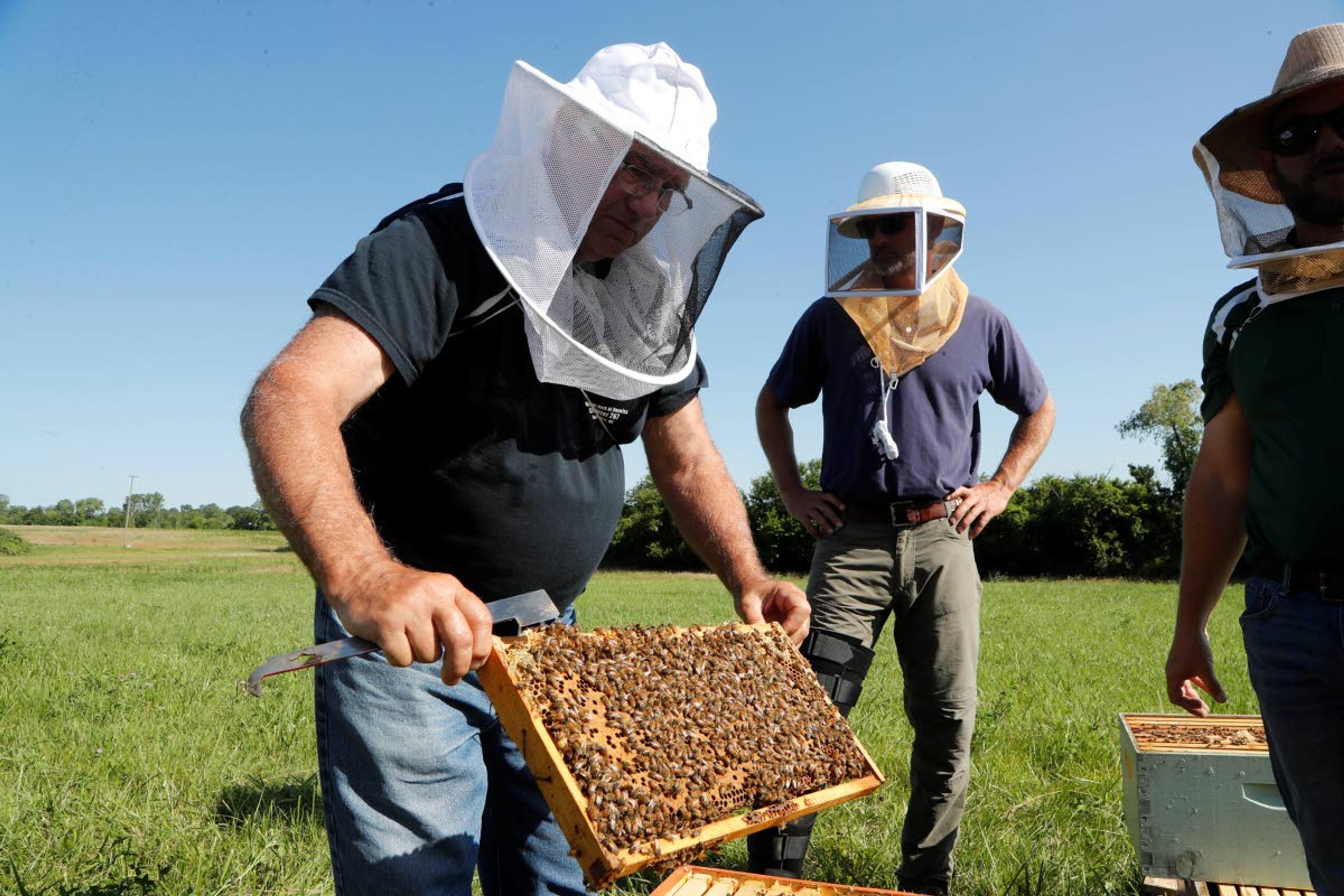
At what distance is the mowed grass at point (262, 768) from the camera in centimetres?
419

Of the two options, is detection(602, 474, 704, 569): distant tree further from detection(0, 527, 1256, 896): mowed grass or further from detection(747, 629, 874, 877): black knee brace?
detection(747, 629, 874, 877): black knee brace

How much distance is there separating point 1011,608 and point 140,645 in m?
16.2

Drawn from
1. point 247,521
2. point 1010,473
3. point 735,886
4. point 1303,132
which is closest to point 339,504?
point 735,886

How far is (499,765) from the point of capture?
2955mm

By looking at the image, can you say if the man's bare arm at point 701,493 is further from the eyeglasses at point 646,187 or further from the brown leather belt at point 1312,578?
the brown leather belt at point 1312,578

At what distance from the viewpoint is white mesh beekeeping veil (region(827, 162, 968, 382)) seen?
189 inches

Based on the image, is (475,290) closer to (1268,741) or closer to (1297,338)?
(1297,338)

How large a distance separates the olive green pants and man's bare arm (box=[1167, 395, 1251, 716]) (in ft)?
4.13

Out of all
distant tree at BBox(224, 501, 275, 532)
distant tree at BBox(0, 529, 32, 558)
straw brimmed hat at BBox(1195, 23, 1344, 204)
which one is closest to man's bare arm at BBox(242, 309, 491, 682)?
straw brimmed hat at BBox(1195, 23, 1344, 204)

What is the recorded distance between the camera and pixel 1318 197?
9.09ft

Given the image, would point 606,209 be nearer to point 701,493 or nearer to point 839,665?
point 701,493

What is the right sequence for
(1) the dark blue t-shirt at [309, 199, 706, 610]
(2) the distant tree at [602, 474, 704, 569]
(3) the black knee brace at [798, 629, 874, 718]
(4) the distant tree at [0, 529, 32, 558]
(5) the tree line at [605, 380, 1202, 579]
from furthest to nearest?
(4) the distant tree at [0, 529, 32, 558], (2) the distant tree at [602, 474, 704, 569], (5) the tree line at [605, 380, 1202, 579], (3) the black knee brace at [798, 629, 874, 718], (1) the dark blue t-shirt at [309, 199, 706, 610]

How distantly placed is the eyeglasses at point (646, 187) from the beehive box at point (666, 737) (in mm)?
1201

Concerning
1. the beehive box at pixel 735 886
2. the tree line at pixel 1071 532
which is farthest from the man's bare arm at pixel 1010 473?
the tree line at pixel 1071 532
